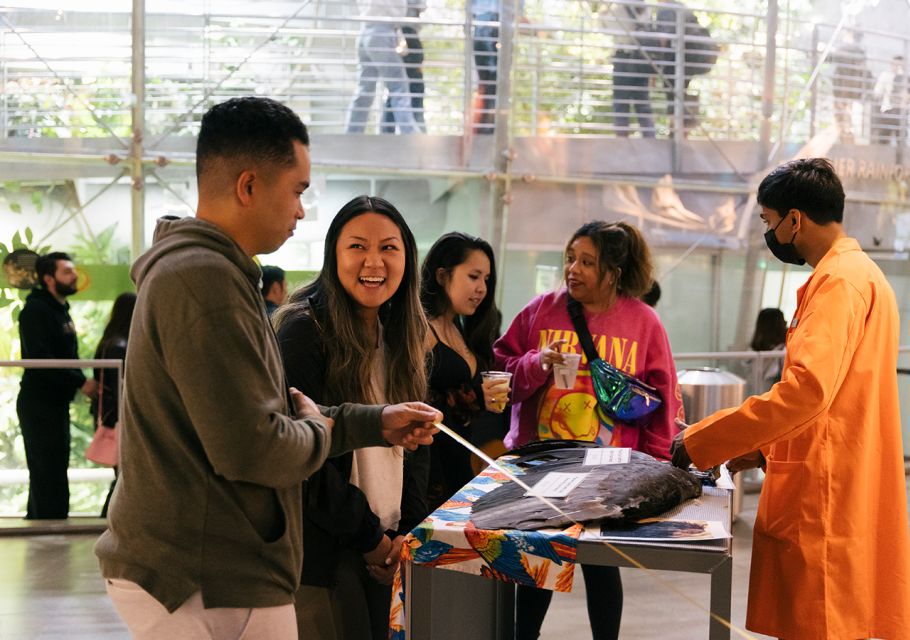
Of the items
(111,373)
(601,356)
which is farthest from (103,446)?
(601,356)

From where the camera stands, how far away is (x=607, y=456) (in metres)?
2.71

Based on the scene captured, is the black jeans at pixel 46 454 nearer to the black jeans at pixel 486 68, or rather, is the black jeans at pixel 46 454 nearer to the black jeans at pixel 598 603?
the black jeans at pixel 598 603

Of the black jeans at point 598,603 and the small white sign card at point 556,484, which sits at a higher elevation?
the small white sign card at point 556,484

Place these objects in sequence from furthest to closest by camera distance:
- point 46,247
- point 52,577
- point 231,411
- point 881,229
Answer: point 881,229 → point 46,247 → point 52,577 → point 231,411

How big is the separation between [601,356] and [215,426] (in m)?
2.04

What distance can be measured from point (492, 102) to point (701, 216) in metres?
2.29

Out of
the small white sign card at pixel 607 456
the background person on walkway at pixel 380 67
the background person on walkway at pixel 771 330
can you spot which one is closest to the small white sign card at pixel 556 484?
the small white sign card at pixel 607 456

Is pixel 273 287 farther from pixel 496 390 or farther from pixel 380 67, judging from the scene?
pixel 380 67

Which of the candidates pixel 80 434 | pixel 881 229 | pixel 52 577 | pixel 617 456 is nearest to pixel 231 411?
pixel 617 456

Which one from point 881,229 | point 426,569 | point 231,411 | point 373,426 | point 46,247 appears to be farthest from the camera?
point 881,229

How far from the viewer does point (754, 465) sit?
2723 mm

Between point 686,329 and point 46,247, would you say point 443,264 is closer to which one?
point 46,247

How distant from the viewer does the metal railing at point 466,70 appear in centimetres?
786

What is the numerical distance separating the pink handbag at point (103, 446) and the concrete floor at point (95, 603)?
1.51 feet
